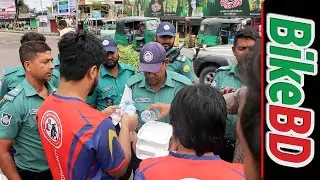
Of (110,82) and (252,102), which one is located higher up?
(252,102)

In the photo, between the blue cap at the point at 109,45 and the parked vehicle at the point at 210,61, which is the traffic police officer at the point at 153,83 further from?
the parked vehicle at the point at 210,61

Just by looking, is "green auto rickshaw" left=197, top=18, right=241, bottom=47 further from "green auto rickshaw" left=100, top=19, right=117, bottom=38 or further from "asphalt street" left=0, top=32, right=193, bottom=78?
"green auto rickshaw" left=100, top=19, right=117, bottom=38

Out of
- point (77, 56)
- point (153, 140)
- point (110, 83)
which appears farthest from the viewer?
point (110, 83)

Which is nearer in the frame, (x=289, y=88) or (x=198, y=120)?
(x=289, y=88)

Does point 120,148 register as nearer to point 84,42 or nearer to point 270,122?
point 84,42

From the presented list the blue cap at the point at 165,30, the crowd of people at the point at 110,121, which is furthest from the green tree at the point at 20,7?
the crowd of people at the point at 110,121

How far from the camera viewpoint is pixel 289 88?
2.34ft

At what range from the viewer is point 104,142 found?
1696mm

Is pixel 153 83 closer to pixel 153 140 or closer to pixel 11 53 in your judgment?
pixel 153 140

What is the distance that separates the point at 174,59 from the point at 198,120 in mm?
2764

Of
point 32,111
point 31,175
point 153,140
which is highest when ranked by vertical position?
point 32,111

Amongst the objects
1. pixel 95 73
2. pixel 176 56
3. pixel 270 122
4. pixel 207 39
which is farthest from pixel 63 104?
pixel 207 39

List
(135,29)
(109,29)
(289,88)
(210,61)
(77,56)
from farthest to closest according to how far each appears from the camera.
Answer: (109,29) → (135,29) → (210,61) → (77,56) → (289,88)

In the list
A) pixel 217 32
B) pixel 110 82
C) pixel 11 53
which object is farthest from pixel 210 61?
pixel 11 53
